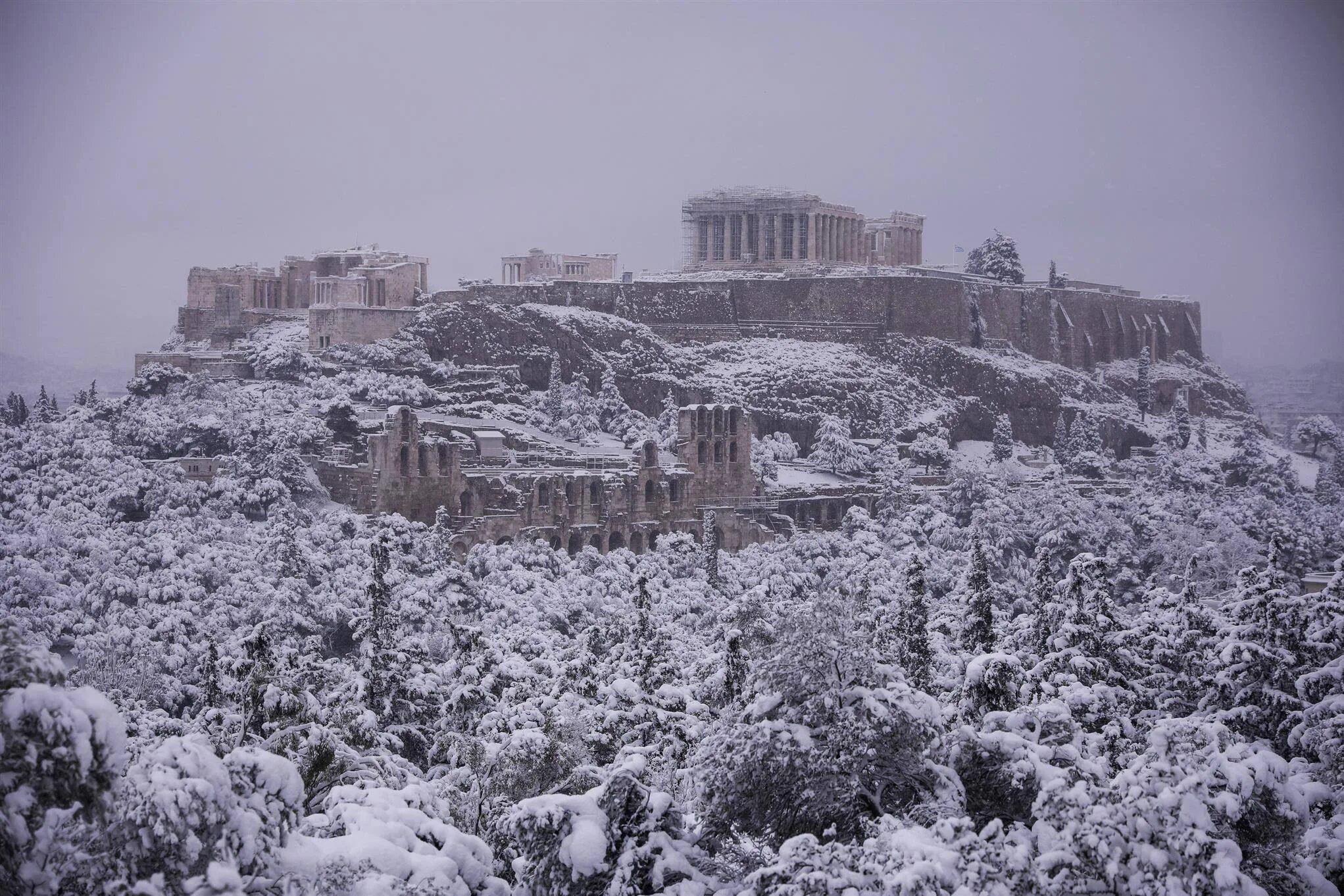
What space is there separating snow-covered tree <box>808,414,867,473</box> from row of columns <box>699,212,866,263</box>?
62.6 ft

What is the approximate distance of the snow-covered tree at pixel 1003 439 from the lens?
5388cm

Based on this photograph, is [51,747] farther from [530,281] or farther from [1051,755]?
[530,281]

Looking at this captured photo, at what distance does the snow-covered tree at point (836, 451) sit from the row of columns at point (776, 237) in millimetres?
19090

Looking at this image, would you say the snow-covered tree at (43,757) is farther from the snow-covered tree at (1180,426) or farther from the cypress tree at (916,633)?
the snow-covered tree at (1180,426)

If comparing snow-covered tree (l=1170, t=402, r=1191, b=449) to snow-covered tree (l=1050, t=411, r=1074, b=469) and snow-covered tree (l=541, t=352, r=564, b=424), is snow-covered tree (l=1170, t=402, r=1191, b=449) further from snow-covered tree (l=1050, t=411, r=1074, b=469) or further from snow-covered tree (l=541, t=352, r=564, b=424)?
snow-covered tree (l=541, t=352, r=564, b=424)

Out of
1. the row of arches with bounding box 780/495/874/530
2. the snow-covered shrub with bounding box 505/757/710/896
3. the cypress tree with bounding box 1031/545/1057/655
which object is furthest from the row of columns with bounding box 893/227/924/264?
the snow-covered shrub with bounding box 505/757/710/896

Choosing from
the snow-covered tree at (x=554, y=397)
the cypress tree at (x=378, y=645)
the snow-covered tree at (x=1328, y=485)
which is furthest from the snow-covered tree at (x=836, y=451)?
the cypress tree at (x=378, y=645)

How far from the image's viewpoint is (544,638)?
24562 mm

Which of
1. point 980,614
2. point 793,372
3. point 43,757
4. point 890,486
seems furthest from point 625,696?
point 793,372

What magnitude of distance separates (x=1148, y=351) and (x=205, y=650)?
188 ft

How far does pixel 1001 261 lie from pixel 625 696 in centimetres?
5434

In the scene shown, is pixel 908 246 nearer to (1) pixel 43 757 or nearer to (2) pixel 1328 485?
(2) pixel 1328 485

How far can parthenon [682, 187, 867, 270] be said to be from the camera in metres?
69.2

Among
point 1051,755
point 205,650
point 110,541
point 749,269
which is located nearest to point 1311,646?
point 1051,755
